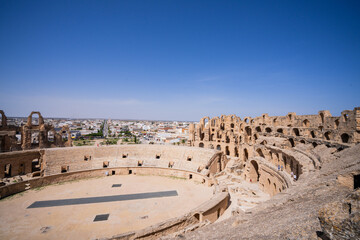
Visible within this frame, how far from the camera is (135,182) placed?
2647 centimetres

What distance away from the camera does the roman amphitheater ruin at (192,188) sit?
28.7 ft

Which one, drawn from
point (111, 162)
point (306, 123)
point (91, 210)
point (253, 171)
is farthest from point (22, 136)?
point (306, 123)

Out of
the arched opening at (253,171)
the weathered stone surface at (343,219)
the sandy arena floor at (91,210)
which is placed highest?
the weathered stone surface at (343,219)

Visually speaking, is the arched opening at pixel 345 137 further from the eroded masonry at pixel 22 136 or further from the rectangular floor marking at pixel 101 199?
the eroded masonry at pixel 22 136

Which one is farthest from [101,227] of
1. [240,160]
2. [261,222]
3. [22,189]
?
[240,160]

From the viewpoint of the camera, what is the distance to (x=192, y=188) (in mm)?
24484

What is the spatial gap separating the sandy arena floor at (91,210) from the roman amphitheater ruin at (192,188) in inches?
3.7

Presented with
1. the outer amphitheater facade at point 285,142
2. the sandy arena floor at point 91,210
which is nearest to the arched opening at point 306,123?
the outer amphitheater facade at point 285,142

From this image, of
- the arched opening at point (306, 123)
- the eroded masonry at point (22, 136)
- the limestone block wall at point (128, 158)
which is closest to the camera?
the arched opening at point (306, 123)

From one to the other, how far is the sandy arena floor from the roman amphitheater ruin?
3.7 inches

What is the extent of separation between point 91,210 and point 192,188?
12083mm

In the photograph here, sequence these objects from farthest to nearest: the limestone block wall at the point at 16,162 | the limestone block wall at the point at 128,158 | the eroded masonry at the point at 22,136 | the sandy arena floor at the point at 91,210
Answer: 1. the eroded masonry at the point at 22,136
2. the limestone block wall at the point at 128,158
3. the limestone block wall at the point at 16,162
4. the sandy arena floor at the point at 91,210

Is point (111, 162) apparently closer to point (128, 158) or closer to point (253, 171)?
point (128, 158)

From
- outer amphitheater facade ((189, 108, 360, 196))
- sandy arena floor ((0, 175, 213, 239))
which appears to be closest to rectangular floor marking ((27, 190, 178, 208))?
sandy arena floor ((0, 175, 213, 239))
